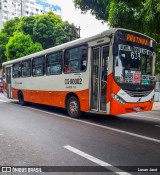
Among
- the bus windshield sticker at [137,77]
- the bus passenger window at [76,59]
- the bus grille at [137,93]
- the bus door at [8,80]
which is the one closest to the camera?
the bus grille at [137,93]

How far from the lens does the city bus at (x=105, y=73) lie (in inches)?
336

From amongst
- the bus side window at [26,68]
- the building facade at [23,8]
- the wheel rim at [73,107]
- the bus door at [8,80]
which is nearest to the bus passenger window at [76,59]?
the wheel rim at [73,107]

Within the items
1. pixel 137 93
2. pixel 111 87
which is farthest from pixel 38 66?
pixel 137 93

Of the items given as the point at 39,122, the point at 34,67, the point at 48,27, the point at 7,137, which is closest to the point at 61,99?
the point at 39,122

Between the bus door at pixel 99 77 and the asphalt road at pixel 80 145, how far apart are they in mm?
801

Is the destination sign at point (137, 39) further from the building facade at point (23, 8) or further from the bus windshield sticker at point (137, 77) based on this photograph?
the building facade at point (23, 8)

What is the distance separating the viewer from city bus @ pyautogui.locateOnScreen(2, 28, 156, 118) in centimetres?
853

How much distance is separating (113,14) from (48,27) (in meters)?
23.7

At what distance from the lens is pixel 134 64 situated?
8891 mm

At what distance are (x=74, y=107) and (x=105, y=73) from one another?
7.90 ft

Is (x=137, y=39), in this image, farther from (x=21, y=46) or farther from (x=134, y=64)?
(x=21, y=46)

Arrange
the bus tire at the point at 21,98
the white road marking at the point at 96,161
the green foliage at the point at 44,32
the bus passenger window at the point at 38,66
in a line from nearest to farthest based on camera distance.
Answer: the white road marking at the point at 96,161, the bus passenger window at the point at 38,66, the bus tire at the point at 21,98, the green foliage at the point at 44,32

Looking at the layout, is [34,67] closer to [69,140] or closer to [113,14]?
[113,14]

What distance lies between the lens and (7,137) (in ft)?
23.3
